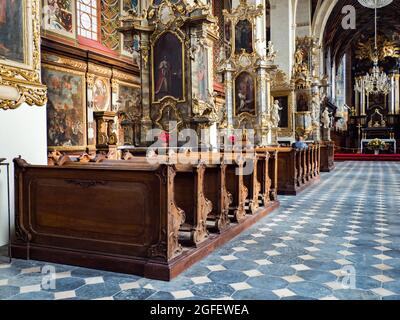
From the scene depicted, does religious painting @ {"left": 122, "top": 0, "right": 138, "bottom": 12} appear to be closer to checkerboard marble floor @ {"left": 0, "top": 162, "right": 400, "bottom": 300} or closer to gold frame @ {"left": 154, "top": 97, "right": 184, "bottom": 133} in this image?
gold frame @ {"left": 154, "top": 97, "right": 184, "bottom": 133}

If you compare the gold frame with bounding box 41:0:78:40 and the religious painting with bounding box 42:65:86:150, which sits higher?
the gold frame with bounding box 41:0:78:40

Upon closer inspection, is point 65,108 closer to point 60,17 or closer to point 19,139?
point 60,17

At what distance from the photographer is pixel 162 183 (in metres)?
3.78

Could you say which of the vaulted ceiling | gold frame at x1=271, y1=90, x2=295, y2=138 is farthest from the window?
the vaulted ceiling

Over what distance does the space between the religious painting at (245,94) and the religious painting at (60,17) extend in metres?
6.27

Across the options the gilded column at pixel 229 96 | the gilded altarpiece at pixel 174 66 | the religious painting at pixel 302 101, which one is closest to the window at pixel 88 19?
the gilded altarpiece at pixel 174 66

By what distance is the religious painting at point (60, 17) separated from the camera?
1105 centimetres

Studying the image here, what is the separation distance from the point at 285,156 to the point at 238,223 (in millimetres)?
4466

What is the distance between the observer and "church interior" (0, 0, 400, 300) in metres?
3.79

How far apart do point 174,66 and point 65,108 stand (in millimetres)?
3924

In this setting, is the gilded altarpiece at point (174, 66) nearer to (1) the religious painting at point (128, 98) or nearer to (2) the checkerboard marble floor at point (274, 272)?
(1) the religious painting at point (128, 98)

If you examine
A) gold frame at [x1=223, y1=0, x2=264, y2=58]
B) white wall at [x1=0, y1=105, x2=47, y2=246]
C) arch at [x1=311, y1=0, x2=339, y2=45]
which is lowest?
white wall at [x1=0, y1=105, x2=47, y2=246]

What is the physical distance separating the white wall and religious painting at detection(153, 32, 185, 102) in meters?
4.60
